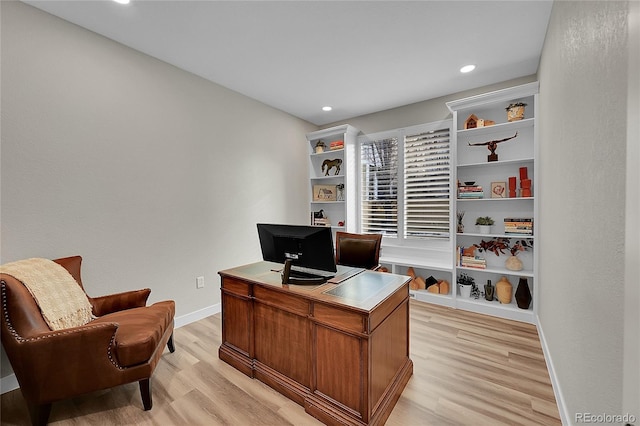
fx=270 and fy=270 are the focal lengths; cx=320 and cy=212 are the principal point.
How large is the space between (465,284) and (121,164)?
406 cm

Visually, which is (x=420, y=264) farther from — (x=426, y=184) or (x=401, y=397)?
(x=401, y=397)

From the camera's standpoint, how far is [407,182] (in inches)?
158

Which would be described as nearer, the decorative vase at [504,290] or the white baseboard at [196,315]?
the white baseboard at [196,315]

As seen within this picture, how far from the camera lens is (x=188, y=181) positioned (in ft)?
10.00

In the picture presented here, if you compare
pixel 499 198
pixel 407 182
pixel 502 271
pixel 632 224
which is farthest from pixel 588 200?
pixel 407 182

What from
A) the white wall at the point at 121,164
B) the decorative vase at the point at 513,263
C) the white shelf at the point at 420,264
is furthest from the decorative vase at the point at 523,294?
the white wall at the point at 121,164

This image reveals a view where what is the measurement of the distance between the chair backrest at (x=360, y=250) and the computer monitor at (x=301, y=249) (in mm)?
915

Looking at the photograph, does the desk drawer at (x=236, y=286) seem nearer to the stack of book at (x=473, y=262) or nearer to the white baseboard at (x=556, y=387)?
the white baseboard at (x=556, y=387)

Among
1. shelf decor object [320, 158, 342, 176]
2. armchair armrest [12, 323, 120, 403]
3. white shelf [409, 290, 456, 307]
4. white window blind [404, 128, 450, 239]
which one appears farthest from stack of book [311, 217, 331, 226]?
armchair armrest [12, 323, 120, 403]

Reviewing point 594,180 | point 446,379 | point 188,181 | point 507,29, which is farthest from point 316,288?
point 507,29

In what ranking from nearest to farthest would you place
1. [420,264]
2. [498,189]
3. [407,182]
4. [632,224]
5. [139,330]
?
[632,224], [139,330], [498,189], [420,264], [407,182]

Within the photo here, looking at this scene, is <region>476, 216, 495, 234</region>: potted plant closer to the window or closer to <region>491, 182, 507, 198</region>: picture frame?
<region>491, 182, 507, 198</region>: picture frame

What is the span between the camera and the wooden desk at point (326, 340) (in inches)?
60.4

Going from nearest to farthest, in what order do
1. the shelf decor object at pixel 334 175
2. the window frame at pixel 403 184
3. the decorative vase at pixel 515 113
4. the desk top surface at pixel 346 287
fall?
1. the desk top surface at pixel 346 287
2. the decorative vase at pixel 515 113
3. the window frame at pixel 403 184
4. the shelf decor object at pixel 334 175
